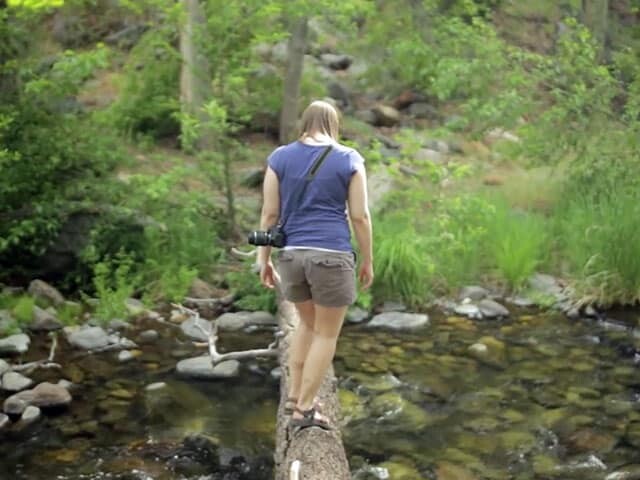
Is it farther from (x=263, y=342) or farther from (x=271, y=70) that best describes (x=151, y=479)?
(x=271, y=70)

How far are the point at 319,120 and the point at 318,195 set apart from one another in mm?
398

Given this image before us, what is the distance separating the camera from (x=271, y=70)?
42.8ft

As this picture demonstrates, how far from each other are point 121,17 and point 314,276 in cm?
1619

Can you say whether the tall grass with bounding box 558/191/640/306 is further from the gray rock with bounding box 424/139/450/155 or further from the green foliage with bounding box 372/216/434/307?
the gray rock with bounding box 424/139/450/155

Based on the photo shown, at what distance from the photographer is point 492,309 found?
9.76 meters

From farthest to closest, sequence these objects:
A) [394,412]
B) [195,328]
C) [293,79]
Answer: [293,79] < [195,328] < [394,412]

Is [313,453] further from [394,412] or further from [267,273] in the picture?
[394,412]

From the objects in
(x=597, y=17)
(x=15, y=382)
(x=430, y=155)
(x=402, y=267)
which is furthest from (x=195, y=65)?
(x=597, y=17)

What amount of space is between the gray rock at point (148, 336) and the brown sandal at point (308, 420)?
4119 mm

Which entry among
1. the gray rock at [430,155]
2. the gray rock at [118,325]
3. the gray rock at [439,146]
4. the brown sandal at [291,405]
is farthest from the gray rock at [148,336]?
the gray rock at [439,146]

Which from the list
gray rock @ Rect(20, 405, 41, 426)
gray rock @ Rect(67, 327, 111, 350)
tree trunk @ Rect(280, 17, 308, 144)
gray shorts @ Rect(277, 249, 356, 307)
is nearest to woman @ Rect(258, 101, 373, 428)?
gray shorts @ Rect(277, 249, 356, 307)

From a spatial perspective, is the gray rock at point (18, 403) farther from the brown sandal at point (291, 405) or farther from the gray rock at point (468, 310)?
the gray rock at point (468, 310)

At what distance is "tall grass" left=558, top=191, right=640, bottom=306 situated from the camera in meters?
9.70

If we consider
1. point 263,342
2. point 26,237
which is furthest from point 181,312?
point 26,237
